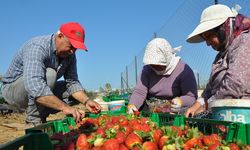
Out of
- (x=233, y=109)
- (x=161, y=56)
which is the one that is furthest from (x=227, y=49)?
(x=161, y=56)

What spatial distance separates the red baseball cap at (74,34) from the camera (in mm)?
4078

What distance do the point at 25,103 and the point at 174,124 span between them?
2115 millimetres

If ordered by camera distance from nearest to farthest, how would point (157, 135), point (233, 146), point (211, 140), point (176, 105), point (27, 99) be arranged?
1. point (233, 146)
2. point (211, 140)
3. point (157, 135)
4. point (176, 105)
5. point (27, 99)

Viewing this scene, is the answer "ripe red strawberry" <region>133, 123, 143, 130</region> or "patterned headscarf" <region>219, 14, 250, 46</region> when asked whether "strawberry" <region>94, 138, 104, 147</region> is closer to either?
"ripe red strawberry" <region>133, 123, 143, 130</region>

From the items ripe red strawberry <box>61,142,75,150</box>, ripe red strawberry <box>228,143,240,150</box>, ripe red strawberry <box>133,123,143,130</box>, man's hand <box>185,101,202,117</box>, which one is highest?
man's hand <box>185,101,202,117</box>

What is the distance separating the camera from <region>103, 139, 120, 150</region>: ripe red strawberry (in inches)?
103

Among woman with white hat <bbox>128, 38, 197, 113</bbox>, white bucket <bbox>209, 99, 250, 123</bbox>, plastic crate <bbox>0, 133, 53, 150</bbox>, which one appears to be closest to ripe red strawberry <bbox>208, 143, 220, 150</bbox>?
white bucket <bbox>209, 99, 250, 123</bbox>

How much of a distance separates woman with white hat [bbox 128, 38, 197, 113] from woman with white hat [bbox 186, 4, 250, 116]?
0.83 metres

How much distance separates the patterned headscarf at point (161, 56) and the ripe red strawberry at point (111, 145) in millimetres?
1962

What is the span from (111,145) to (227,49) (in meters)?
1.41

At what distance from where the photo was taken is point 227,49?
3281 mm

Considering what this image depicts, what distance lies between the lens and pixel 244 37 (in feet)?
10.0

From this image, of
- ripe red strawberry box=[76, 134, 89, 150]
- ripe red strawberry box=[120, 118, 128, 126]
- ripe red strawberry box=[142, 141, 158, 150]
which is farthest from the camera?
ripe red strawberry box=[120, 118, 128, 126]

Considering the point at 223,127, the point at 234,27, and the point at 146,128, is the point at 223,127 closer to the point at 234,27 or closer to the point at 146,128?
the point at 146,128
